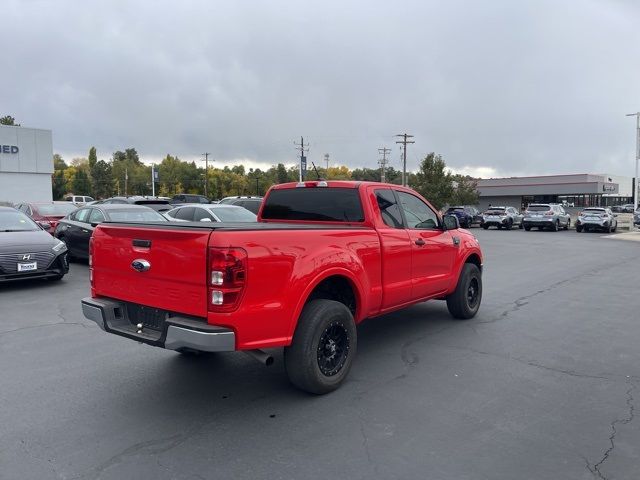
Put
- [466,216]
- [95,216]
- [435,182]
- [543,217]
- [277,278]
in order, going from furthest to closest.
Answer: [435,182] → [466,216] → [543,217] → [95,216] → [277,278]

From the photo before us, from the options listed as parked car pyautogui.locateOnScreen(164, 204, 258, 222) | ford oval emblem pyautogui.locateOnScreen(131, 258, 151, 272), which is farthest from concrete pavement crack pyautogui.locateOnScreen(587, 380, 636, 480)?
parked car pyautogui.locateOnScreen(164, 204, 258, 222)

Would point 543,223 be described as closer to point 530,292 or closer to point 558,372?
point 530,292

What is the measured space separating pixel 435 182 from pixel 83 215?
4628 cm

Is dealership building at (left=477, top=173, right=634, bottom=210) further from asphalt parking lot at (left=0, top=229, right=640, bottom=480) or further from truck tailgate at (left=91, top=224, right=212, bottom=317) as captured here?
truck tailgate at (left=91, top=224, right=212, bottom=317)

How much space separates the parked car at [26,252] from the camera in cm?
917

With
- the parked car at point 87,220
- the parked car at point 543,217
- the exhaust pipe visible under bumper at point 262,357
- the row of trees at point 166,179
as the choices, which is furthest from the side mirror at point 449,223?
the row of trees at point 166,179

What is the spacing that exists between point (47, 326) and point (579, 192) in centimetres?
6812

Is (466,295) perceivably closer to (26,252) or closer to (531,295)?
(531,295)

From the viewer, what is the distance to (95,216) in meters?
12.5

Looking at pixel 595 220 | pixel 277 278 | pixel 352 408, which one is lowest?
pixel 352 408

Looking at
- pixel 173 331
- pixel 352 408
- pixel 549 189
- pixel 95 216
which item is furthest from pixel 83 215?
pixel 549 189

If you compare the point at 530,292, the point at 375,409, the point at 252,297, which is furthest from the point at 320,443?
Result: the point at 530,292

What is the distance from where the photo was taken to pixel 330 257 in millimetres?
4465

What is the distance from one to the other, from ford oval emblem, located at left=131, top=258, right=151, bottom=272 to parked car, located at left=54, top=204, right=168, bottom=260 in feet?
26.8
